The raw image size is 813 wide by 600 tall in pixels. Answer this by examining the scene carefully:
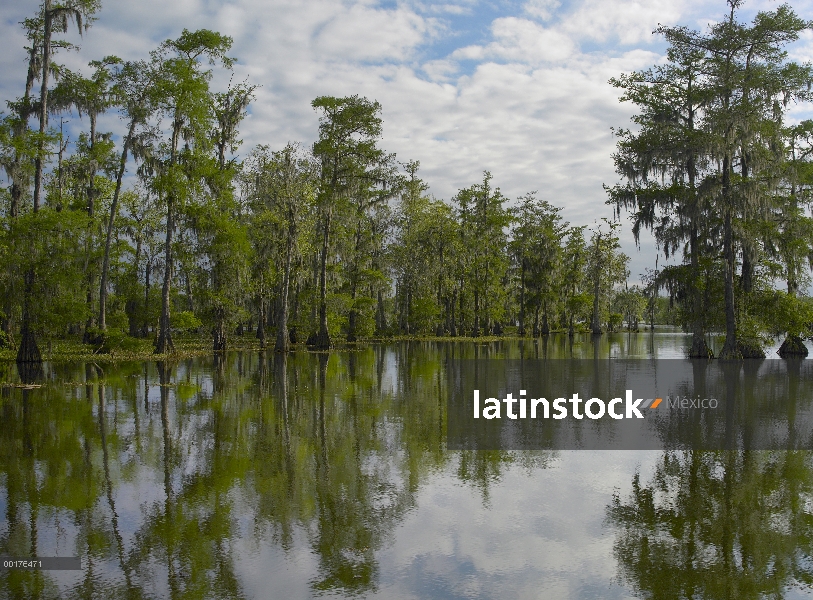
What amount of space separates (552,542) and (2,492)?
668cm

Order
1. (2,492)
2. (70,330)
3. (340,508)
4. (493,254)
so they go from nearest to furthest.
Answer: (340,508)
(2,492)
(70,330)
(493,254)

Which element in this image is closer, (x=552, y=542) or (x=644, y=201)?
(x=552, y=542)

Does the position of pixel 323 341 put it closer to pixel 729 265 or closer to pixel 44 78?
pixel 44 78

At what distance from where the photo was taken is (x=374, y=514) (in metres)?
7.42

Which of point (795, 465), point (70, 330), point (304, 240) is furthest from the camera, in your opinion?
point (70, 330)

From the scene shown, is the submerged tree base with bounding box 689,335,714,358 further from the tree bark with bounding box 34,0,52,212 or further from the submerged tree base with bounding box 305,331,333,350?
the tree bark with bounding box 34,0,52,212

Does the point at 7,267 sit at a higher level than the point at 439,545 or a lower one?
higher

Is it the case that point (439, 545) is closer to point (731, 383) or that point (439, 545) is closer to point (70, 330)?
point (731, 383)

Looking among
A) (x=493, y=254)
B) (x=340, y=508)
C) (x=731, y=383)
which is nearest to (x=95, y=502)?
(x=340, y=508)

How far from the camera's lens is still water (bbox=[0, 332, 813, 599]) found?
568cm

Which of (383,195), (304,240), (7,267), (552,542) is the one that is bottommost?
(552,542)

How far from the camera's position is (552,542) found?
21.9ft

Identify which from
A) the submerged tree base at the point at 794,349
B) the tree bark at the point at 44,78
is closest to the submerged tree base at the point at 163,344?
the tree bark at the point at 44,78

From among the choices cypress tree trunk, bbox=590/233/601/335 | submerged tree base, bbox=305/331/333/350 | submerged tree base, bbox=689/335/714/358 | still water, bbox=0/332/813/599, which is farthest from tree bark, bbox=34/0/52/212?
cypress tree trunk, bbox=590/233/601/335
